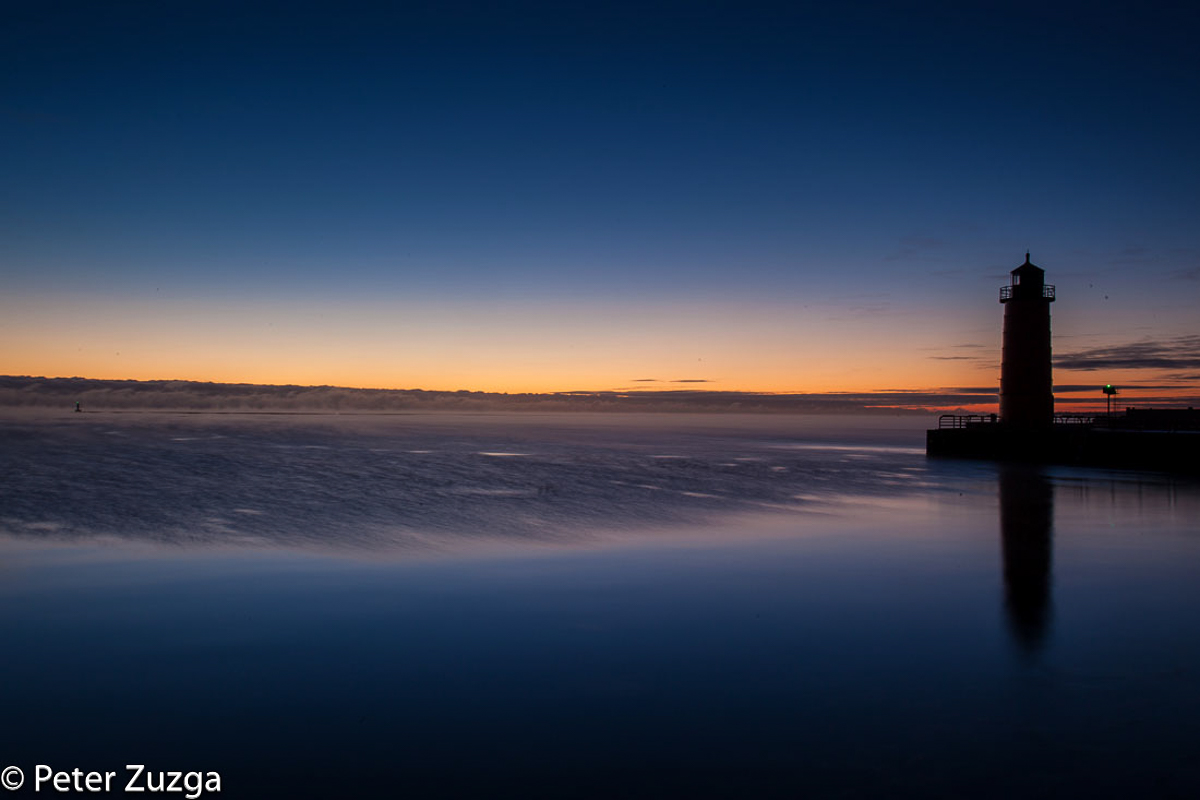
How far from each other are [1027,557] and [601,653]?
12.2 metres

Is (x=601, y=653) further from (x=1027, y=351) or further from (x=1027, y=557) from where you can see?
(x=1027, y=351)

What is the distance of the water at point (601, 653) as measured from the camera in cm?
590

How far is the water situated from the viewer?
590 centimetres

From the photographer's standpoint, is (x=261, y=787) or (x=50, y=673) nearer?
(x=261, y=787)

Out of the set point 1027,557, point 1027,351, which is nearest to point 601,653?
point 1027,557

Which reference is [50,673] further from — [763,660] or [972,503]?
[972,503]

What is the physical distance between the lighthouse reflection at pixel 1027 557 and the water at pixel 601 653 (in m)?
0.11

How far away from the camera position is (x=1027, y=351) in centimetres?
3800

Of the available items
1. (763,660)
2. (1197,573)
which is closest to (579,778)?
(763,660)

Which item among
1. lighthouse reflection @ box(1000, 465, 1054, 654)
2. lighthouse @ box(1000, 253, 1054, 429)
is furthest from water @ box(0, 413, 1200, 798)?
lighthouse @ box(1000, 253, 1054, 429)

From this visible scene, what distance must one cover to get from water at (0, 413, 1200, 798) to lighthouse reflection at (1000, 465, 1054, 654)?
4.3 inches

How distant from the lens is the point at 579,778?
5.66 metres

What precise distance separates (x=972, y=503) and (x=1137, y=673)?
1957cm

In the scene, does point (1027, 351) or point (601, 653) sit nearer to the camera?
point (601, 653)
